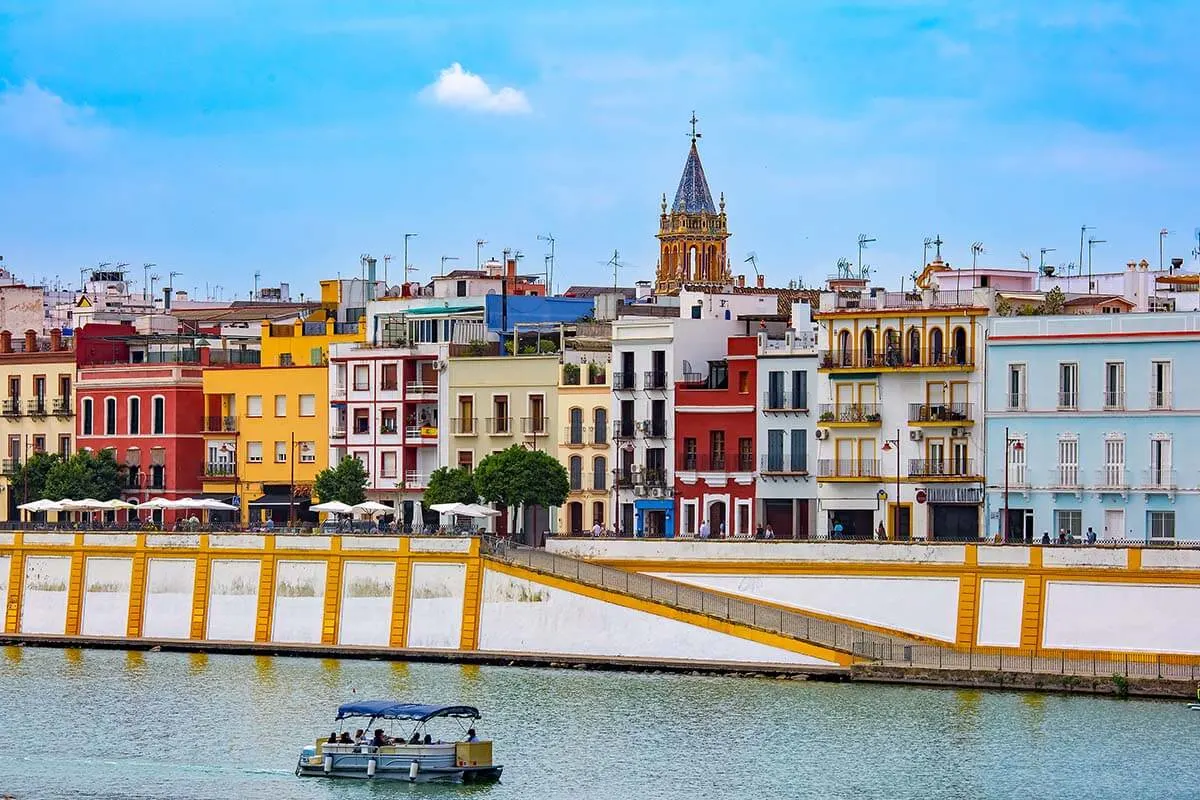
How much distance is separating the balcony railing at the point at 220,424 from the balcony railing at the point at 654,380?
749 inches

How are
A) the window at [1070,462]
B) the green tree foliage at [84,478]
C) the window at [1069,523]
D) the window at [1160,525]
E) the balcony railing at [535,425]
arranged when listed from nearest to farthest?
the window at [1160,525] → the window at [1069,523] → the window at [1070,462] → the balcony railing at [535,425] → the green tree foliage at [84,478]

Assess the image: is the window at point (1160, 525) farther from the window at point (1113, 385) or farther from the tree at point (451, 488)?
the tree at point (451, 488)

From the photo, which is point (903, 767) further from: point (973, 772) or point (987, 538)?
point (987, 538)

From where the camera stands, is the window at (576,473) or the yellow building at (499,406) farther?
the yellow building at (499,406)

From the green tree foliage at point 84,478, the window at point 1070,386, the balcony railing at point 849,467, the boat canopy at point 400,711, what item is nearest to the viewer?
the boat canopy at point 400,711

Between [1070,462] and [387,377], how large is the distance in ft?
93.8

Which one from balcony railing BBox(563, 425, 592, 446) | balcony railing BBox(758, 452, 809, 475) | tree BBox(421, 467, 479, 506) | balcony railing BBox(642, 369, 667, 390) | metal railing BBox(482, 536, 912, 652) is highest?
balcony railing BBox(642, 369, 667, 390)

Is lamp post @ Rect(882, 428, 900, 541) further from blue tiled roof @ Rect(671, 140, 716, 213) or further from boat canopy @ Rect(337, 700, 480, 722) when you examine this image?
blue tiled roof @ Rect(671, 140, 716, 213)

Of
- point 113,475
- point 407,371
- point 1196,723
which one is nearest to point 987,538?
point 1196,723

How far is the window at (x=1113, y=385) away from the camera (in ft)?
305

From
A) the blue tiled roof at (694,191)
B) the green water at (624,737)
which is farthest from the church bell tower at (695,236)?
the green water at (624,737)

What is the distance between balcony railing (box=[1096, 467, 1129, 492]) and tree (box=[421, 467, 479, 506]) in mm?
21595

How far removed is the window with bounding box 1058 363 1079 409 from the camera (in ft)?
307

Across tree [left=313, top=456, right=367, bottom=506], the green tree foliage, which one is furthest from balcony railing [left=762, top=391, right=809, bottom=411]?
the green tree foliage
